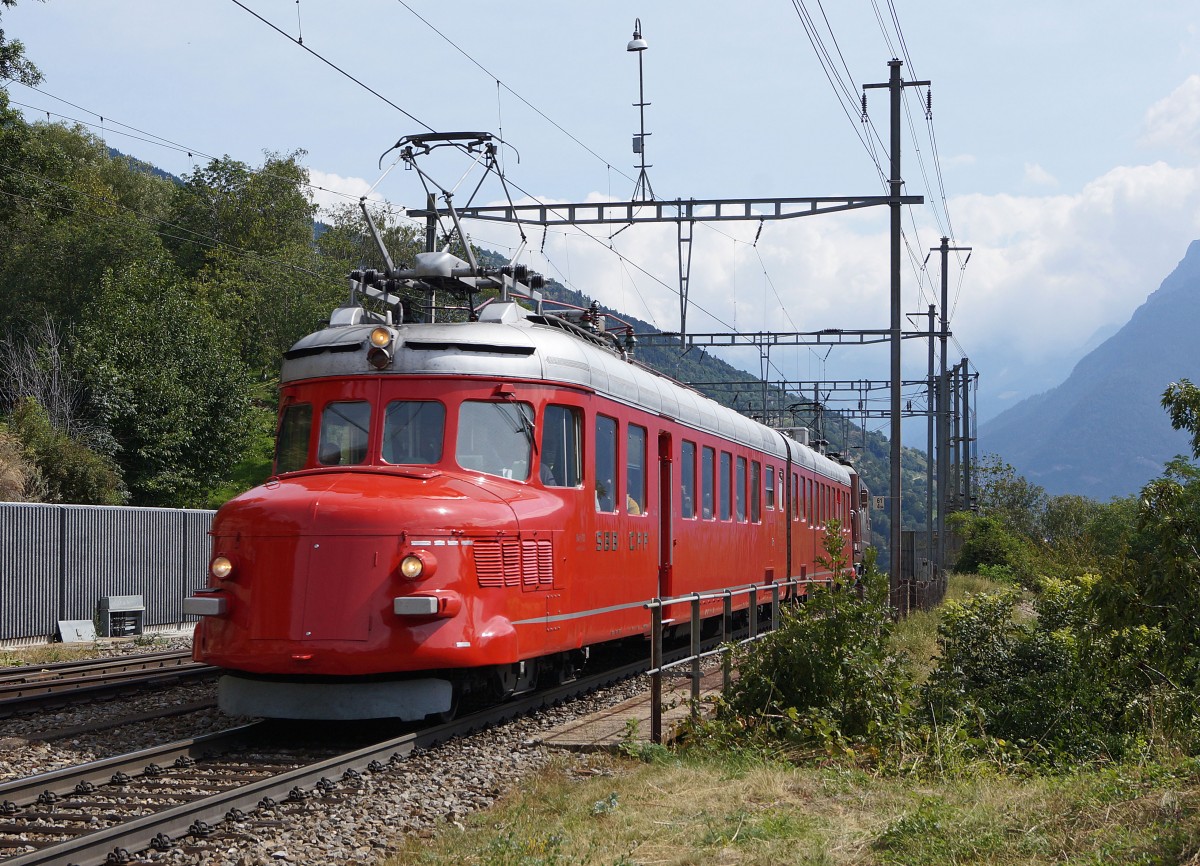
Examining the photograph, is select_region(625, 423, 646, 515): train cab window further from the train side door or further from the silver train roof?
the train side door

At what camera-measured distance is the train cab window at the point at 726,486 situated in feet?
56.0

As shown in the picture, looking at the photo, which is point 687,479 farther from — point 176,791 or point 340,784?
point 176,791

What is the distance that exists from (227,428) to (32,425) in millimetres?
9510

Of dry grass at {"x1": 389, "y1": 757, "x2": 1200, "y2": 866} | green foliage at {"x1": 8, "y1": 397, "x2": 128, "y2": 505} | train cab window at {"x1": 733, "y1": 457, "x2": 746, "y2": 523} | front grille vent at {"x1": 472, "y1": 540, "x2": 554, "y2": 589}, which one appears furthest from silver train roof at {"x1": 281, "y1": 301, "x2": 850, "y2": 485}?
green foliage at {"x1": 8, "y1": 397, "x2": 128, "y2": 505}

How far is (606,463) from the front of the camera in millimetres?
12352

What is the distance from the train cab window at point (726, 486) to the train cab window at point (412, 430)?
6880mm

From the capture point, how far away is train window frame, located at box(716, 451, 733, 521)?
55.6 ft

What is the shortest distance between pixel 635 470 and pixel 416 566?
4355 mm

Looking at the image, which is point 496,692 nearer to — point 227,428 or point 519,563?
point 519,563

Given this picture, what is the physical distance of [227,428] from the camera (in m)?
41.8

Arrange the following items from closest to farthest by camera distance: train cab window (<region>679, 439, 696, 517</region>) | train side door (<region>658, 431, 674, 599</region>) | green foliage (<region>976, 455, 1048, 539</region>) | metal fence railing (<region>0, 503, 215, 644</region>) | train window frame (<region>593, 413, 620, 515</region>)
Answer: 1. train window frame (<region>593, 413, 620, 515</region>)
2. train side door (<region>658, 431, 674, 599</region>)
3. train cab window (<region>679, 439, 696, 517</region>)
4. metal fence railing (<region>0, 503, 215, 644</region>)
5. green foliage (<region>976, 455, 1048, 539</region>)

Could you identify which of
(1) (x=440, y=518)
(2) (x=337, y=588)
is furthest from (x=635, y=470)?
(2) (x=337, y=588)

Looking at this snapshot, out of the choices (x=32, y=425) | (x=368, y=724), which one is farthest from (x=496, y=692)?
(x=32, y=425)

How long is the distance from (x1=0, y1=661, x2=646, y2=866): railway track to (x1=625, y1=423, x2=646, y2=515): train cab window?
3.51 m
